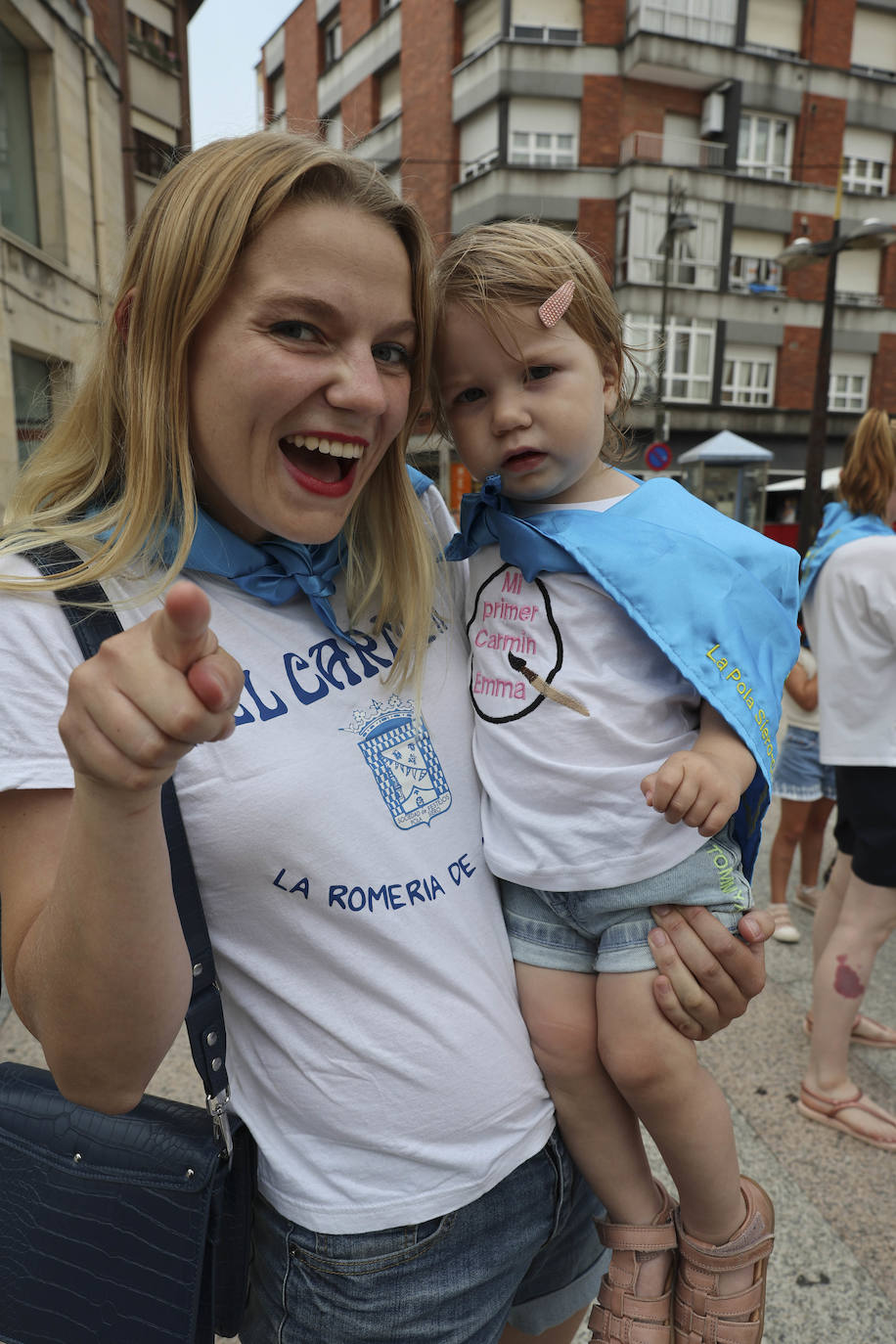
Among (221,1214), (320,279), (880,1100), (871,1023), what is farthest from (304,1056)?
(871,1023)

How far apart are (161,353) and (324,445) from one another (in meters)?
0.22

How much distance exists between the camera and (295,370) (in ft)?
3.44

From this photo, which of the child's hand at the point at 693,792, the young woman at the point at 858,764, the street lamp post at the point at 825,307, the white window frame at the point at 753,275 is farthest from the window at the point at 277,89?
the child's hand at the point at 693,792

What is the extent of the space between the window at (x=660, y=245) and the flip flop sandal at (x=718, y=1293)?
2140 centimetres

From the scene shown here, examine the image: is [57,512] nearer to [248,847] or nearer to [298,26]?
[248,847]

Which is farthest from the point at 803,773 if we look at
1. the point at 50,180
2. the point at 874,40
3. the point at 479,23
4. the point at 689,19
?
the point at 874,40

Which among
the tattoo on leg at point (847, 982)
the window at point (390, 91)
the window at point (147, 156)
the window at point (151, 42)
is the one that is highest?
the window at point (390, 91)

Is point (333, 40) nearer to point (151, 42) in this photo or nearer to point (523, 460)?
point (151, 42)

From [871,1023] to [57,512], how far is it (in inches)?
128

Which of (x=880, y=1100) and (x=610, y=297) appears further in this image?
(x=880, y=1100)

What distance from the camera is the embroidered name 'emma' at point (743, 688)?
1.28 meters

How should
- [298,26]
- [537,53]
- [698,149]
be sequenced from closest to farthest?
[537,53], [698,149], [298,26]

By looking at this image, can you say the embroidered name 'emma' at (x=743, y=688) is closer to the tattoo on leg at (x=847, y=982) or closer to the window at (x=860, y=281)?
the tattoo on leg at (x=847, y=982)

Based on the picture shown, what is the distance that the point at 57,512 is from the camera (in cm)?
107
